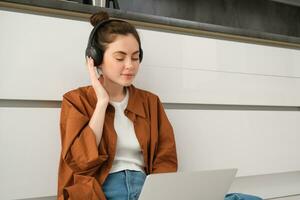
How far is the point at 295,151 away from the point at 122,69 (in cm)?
105

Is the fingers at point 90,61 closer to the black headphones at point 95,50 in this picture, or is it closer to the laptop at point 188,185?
the black headphones at point 95,50

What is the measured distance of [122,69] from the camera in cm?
92

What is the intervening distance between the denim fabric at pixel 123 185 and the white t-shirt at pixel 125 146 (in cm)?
2

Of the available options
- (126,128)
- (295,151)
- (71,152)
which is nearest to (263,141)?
(295,151)

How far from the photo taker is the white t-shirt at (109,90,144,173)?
0.94 m

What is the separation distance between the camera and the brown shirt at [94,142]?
32.8 inches

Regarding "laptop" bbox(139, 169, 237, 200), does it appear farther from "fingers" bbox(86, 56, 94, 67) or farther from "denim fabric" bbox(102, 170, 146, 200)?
"fingers" bbox(86, 56, 94, 67)

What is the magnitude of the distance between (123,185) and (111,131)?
151 mm

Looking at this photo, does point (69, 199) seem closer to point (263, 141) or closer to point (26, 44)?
point (26, 44)

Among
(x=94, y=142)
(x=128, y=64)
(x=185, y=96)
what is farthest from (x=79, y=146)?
(x=185, y=96)

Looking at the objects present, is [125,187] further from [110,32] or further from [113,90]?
[110,32]

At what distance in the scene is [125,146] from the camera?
95 centimetres

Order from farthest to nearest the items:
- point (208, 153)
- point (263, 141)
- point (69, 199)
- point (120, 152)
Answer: point (263, 141), point (208, 153), point (120, 152), point (69, 199)

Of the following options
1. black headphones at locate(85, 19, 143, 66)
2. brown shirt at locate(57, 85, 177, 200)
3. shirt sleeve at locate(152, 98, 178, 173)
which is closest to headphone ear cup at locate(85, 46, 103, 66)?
black headphones at locate(85, 19, 143, 66)
